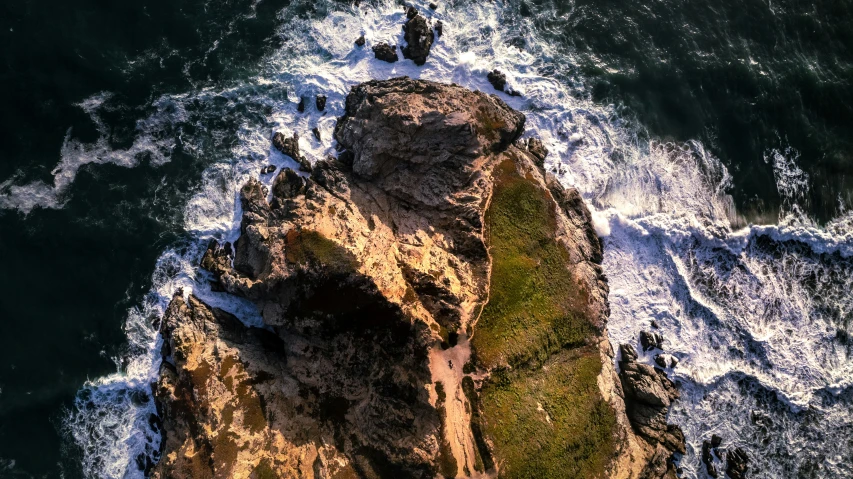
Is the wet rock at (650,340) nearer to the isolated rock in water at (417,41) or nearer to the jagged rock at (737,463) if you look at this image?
the jagged rock at (737,463)

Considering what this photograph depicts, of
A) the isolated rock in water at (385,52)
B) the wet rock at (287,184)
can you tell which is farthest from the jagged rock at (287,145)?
the isolated rock in water at (385,52)

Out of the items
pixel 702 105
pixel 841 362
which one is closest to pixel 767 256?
pixel 841 362

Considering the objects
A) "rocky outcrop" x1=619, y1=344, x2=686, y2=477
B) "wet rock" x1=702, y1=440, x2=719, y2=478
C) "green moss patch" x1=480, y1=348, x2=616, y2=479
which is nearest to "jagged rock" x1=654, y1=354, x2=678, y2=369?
"rocky outcrop" x1=619, y1=344, x2=686, y2=477

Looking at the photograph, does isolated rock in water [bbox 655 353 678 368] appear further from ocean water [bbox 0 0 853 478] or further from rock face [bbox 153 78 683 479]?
rock face [bbox 153 78 683 479]

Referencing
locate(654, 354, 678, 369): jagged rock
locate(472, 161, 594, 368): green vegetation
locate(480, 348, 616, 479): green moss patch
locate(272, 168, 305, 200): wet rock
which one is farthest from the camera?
locate(654, 354, 678, 369): jagged rock

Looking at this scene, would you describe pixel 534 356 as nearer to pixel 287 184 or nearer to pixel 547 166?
pixel 547 166

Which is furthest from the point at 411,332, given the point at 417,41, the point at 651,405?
the point at 417,41

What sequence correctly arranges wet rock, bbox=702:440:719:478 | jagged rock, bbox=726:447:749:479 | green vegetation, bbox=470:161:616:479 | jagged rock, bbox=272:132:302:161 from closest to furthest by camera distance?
green vegetation, bbox=470:161:616:479 → wet rock, bbox=702:440:719:478 → jagged rock, bbox=726:447:749:479 → jagged rock, bbox=272:132:302:161
